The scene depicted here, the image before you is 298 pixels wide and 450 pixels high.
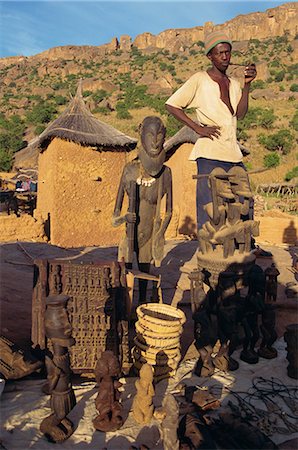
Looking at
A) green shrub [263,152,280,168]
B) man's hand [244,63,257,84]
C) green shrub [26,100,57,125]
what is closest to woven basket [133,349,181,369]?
man's hand [244,63,257,84]

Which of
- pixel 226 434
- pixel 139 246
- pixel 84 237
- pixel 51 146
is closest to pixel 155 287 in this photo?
pixel 139 246

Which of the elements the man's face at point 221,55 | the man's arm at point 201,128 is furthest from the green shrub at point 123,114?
the man's arm at point 201,128

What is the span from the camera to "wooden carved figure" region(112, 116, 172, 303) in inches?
159

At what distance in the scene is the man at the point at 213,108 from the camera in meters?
4.23

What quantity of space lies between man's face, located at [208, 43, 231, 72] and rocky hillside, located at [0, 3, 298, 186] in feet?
67.1

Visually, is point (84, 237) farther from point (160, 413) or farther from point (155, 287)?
point (160, 413)

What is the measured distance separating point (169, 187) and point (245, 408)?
7.80 feet

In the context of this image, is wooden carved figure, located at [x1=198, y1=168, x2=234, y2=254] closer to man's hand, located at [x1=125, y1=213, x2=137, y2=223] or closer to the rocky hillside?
man's hand, located at [x1=125, y1=213, x2=137, y2=223]

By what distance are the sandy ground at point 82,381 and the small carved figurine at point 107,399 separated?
60 millimetres

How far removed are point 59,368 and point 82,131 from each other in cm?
762

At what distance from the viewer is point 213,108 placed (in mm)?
4281

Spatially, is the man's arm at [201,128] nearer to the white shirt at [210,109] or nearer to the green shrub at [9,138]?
the white shirt at [210,109]

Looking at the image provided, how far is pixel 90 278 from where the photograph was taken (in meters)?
3.68

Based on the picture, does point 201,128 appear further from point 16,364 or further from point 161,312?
point 16,364
